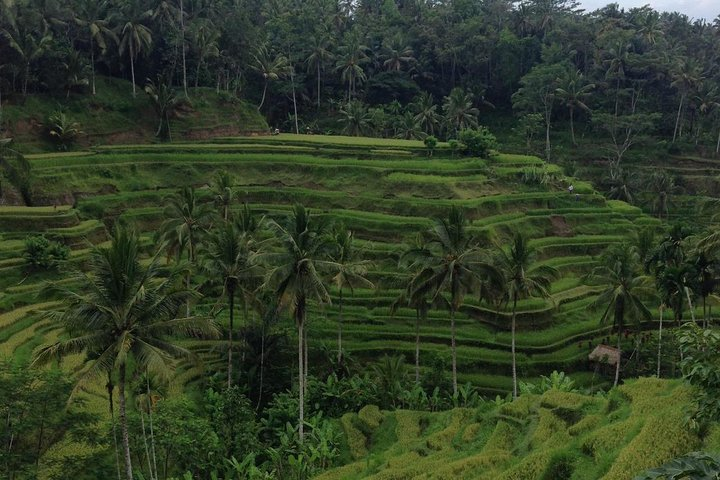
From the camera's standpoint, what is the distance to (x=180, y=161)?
168ft

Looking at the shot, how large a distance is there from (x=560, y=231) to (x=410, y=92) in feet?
147

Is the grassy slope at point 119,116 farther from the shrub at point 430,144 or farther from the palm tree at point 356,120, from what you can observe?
the shrub at point 430,144

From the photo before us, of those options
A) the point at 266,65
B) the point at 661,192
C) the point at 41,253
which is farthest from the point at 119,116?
the point at 661,192

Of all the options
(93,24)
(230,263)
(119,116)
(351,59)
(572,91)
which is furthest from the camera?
(351,59)

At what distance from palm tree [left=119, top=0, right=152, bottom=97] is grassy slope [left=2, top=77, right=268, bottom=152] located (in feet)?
8.88

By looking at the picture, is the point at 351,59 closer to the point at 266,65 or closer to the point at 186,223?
the point at 266,65

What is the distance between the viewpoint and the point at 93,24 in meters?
58.6

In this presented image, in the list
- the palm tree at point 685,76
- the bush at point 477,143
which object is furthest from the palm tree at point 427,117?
the palm tree at point 685,76

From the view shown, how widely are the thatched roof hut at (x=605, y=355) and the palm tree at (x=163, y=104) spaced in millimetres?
43028

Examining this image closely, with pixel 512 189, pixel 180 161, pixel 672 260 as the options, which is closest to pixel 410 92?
pixel 512 189

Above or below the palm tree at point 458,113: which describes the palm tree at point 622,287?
below

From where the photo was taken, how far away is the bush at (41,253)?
35.1m

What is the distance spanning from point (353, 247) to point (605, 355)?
16.8 m

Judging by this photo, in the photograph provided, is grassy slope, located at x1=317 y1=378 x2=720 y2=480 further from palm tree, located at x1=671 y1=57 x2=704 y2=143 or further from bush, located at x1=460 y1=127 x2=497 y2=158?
palm tree, located at x1=671 y1=57 x2=704 y2=143
